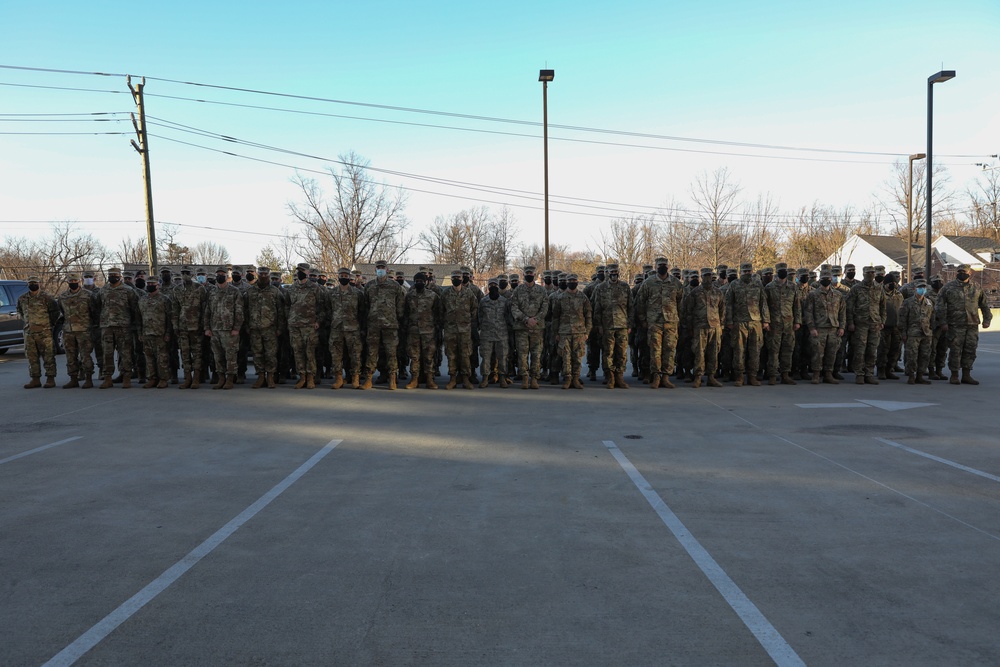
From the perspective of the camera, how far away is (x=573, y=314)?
486 inches

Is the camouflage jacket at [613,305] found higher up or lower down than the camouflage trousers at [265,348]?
higher up

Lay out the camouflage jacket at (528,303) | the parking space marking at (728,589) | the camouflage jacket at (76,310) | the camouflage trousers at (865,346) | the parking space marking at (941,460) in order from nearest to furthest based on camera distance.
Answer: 1. the parking space marking at (728,589)
2. the parking space marking at (941,460)
3. the camouflage jacket at (528,303)
4. the camouflage jacket at (76,310)
5. the camouflage trousers at (865,346)

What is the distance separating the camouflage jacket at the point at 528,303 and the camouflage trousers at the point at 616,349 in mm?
1324

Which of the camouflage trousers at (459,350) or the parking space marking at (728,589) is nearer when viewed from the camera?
the parking space marking at (728,589)

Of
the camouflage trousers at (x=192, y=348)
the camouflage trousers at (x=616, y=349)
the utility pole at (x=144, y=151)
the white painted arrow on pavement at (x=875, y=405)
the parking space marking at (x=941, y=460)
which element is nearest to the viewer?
the parking space marking at (x=941, y=460)

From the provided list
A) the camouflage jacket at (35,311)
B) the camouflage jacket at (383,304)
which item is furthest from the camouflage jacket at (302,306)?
the camouflage jacket at (35,311)

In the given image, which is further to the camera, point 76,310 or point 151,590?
point 76,310

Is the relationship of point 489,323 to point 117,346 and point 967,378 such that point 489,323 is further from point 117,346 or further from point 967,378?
point 967,378

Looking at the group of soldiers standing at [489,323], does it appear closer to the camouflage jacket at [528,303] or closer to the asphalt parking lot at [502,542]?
the camouflage jacket at [528,303]

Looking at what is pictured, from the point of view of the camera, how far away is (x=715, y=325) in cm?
1243

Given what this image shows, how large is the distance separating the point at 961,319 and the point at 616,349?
6.64 meters

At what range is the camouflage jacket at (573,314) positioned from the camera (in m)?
12.3

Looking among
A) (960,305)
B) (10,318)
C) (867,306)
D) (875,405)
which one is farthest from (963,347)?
(10,318)

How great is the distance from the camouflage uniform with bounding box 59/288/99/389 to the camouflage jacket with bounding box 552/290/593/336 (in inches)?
352
